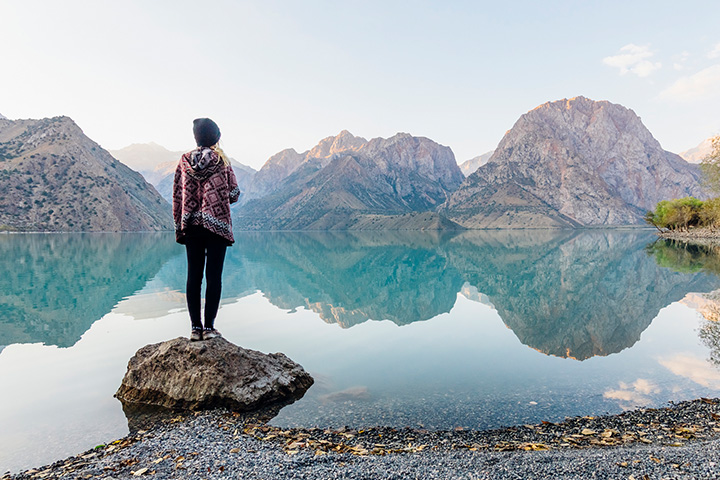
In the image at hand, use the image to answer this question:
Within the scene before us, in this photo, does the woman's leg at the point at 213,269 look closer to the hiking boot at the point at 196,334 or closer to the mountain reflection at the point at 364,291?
the hiking boot at the point at 196,334

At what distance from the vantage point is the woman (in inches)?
360

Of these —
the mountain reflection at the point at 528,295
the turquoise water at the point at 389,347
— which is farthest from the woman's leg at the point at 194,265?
the mountain reflection at the point at 528,295

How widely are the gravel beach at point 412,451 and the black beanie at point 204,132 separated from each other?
6.39 metres

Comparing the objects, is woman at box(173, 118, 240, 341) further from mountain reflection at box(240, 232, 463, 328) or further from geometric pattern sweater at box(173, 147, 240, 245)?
mountain reflection at box(240, 232, 463, 328)

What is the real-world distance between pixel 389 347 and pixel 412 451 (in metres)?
8.75

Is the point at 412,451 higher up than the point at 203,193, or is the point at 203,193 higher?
the point at 203,193

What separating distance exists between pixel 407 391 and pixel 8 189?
188975 millimetres

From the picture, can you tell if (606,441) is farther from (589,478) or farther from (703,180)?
(703,180)

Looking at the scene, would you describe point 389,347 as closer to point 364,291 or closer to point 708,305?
point 364,291

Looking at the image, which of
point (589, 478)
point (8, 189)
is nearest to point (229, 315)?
point (589, 478)

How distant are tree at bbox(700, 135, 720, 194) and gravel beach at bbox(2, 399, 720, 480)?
286ft

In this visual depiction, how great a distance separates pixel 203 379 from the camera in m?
9.93

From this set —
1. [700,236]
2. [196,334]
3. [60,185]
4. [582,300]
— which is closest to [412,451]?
[196,334]

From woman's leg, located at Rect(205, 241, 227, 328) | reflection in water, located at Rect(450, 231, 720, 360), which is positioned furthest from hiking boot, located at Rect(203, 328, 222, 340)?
reflection in water, located at Rect(450, 231, 720, 360)
